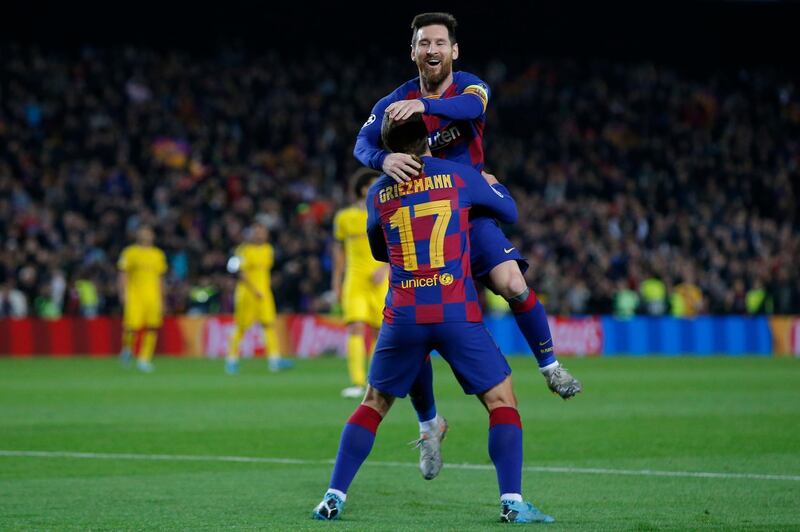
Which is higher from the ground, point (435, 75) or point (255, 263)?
point (435, 75)

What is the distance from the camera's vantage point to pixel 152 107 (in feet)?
104

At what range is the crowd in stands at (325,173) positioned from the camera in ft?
91.5

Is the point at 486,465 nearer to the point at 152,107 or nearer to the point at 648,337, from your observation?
the point at 648,337

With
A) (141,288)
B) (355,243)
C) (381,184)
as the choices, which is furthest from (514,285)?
(141,288)

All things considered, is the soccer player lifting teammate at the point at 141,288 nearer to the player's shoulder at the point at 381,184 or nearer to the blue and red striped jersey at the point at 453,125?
the blue and red striped jersey at the point at 453,125

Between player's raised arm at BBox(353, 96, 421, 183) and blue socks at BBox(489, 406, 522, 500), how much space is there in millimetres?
1244

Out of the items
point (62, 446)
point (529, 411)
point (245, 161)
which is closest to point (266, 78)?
point (245, 161)

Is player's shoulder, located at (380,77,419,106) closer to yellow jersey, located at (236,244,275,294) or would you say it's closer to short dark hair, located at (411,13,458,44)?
short dark hair, located at (411,13,458,44)

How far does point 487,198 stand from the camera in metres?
6.76

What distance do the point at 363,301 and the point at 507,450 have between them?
8929 mm

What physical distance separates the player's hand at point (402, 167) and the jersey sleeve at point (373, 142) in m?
0.14

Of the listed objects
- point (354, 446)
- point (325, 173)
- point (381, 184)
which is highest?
point (325, 173)

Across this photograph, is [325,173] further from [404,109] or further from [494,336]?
[404,109]

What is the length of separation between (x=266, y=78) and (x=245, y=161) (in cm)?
316
